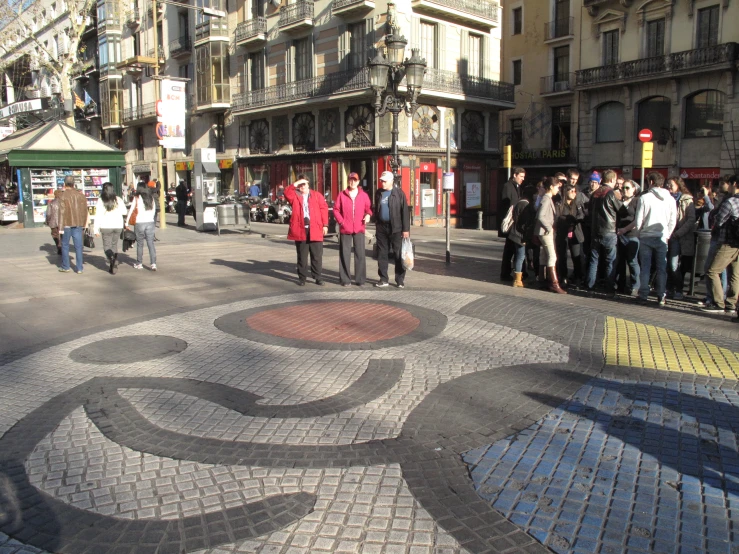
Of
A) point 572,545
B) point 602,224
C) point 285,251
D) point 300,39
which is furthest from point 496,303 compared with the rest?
point 300,39

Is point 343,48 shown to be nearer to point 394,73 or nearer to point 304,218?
point 394,73

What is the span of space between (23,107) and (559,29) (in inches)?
1092

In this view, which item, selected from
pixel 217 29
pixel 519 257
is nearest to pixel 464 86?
pixel 217 29

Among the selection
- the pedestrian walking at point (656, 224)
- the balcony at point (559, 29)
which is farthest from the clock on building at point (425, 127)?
the pedestrian walking at point (656, 224)

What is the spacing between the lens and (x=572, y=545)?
300cm

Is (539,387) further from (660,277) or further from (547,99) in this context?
(547,99)

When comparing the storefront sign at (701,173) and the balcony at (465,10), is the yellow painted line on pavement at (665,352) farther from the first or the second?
the storefront sign at (701,173)

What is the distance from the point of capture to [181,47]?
39.5 metres

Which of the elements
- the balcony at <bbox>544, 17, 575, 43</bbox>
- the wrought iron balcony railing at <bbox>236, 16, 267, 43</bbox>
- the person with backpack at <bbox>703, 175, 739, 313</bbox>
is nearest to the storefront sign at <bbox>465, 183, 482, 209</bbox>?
the balcony at <bbox>544, 17, 575, 43</bbox>

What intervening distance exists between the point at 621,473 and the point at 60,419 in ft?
12.5

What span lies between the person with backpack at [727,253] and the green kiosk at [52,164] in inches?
745

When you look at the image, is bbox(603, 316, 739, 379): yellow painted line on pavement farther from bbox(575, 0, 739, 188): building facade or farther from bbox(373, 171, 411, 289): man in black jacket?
bbox(575, 0, 739, 188): building facade

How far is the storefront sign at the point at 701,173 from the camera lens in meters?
28.3

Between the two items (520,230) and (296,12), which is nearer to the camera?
(520,230)
